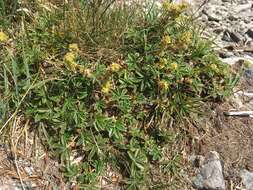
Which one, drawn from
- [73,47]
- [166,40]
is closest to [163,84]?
[166,40]

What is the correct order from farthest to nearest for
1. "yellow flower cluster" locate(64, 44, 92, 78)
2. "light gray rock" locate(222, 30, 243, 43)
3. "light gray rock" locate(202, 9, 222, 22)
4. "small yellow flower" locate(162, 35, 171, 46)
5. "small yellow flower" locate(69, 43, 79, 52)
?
"light gray rock" locate(202, 9, 222, 22)
"light gray rock" locate(222, 30, 243, 43)
"small yellow flower" locate(162, 35, 171, 46)
"small yellow flower" locate(69, 43, 79, 52)
"yellow flower cluster" locate(64, 44, 92, 78)

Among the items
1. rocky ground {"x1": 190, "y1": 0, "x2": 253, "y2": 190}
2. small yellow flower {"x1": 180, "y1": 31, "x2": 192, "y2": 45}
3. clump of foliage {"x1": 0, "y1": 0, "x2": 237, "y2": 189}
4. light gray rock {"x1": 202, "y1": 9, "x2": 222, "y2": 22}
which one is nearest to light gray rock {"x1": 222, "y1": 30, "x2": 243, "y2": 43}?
rocky ground {"x1": 190, "y1": 0, "x2": 253, "y2": 190}

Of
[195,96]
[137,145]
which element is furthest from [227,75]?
[137,145]

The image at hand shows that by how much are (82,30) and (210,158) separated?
1.05m

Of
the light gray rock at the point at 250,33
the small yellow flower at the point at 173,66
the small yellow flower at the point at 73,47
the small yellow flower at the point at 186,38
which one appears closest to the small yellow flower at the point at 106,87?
the small yellow flower at the point at 73,47

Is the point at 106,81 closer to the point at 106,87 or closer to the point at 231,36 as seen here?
the point at 106,87

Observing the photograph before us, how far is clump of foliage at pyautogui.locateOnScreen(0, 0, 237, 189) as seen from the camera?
2613 millimetres

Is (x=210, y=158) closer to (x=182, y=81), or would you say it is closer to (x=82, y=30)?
(x=182, y=81)

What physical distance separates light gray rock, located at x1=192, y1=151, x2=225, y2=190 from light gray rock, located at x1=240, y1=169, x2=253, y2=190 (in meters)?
0.12

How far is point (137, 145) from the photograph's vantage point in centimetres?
268

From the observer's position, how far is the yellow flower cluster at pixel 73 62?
2.45 m

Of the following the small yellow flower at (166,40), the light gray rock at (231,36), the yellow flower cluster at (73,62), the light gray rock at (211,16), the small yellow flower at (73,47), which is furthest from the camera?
the light gray rock at (211,16)

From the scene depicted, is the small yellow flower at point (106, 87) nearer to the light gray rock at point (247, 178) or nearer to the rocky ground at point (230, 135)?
the rocky ground at point (230, 135)

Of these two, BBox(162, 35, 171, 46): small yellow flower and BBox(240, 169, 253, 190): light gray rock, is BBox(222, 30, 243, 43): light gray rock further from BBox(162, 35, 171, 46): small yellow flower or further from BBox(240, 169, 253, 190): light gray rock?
BBox(240, 169, 253, 190): light gray rock
